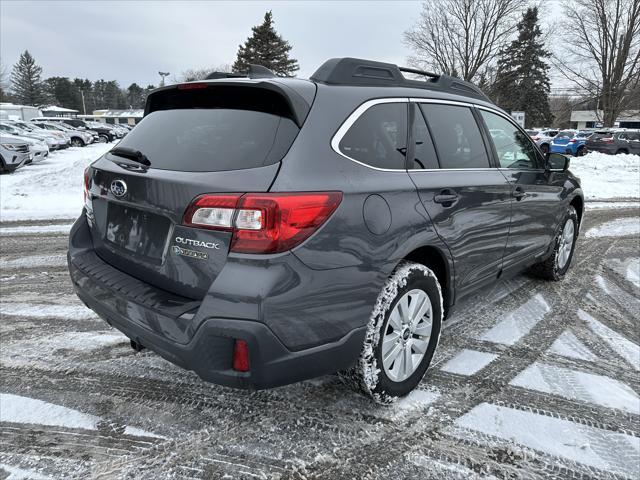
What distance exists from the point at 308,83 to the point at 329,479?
1.93 metres

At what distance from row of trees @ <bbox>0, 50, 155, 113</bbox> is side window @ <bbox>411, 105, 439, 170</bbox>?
88.9 m

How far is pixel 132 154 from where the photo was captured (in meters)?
2.57

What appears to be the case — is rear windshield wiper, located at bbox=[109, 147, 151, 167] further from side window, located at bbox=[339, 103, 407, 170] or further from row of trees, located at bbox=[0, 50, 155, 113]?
row of trees, located at bbox=[0, 50, 155, 113]

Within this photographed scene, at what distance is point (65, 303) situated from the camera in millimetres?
4121

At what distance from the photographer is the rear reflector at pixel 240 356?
6.33 feet

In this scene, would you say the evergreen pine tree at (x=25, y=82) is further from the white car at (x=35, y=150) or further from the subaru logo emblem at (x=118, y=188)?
the subaru logo emblem at (x=118, y=188)

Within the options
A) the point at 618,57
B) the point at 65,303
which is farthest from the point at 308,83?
the point at 618,57

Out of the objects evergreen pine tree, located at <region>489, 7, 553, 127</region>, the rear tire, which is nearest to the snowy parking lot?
the rear tire

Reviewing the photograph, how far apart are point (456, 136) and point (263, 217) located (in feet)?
5.76

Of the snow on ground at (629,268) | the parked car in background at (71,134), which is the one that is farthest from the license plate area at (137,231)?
the parked car in background at (71,134)

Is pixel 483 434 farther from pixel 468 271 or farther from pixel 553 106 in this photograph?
pixel 553 106

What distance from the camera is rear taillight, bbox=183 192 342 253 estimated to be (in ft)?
6.35

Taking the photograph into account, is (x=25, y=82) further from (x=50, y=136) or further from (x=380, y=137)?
(x=380, y=137)

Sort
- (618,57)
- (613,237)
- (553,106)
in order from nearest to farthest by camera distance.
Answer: (613,237), (618,57), (553,106)
